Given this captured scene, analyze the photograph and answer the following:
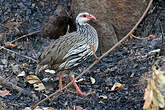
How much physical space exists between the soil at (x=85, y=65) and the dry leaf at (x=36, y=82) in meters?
0.08

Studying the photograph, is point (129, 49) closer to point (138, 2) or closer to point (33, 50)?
point (138, 2)

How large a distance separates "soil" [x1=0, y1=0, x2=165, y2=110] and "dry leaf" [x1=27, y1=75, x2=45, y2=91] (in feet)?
0.27

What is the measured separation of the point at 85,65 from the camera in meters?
7.27

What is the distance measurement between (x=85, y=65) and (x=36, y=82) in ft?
4.22

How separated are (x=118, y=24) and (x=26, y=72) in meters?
2.09

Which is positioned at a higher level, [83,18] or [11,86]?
[83,18]

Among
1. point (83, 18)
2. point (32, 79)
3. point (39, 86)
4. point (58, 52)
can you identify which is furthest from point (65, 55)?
point (83, 18)

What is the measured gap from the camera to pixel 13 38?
26.8 ft

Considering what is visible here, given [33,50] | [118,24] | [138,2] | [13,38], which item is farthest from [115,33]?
[13,38]

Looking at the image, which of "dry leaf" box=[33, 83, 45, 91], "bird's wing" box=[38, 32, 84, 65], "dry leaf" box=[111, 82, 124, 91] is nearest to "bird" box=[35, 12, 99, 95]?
"bird's wing" box=[38, 32, 84, 65]

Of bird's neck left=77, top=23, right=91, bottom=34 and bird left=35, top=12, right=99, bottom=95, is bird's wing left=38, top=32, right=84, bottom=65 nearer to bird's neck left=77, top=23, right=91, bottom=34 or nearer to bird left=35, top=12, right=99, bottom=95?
bird left=35, top=12, right=99, bottom=95

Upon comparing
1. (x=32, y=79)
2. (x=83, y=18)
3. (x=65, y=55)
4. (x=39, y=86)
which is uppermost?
(x=83, y=18)

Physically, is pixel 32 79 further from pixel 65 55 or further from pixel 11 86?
pixel 65 55

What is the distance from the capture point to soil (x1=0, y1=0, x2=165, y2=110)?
5.74m
